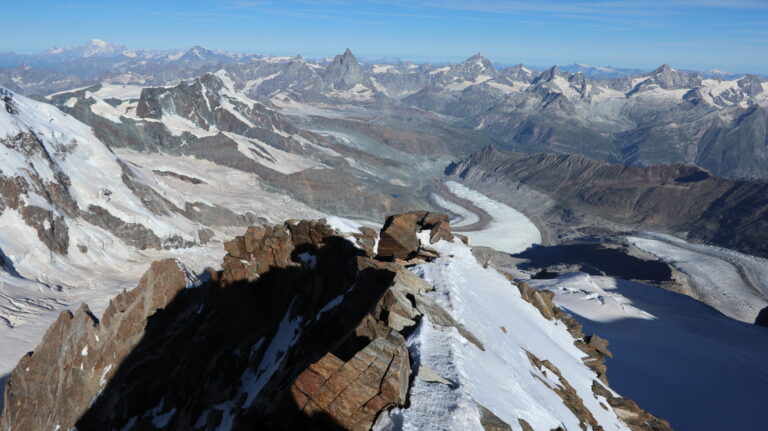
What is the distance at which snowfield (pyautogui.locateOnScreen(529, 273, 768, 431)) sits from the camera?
40312 mm

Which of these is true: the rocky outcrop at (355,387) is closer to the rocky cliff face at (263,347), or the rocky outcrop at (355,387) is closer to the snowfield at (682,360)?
the rocky cliff face at (263,347)

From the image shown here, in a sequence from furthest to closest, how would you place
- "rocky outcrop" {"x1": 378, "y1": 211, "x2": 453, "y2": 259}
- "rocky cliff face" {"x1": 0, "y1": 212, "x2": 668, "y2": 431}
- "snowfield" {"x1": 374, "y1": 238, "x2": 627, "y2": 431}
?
"rocky outcrop" {"x1": 378, "y1": 211, "x2": 453, "y2": 259}
"rocky cliff face" {"x1": 0, "y1": 212, "x2": 668, "y2": 431}
"snowfield" {"x1": 374, "y1": 238, "x2": 627, "y2": 431}

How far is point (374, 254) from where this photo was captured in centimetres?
3497

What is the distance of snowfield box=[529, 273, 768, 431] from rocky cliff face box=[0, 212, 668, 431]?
9.04 metres

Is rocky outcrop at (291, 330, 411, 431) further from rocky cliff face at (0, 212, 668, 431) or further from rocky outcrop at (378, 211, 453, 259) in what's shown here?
rocky outcrop at (378, 211, 453, 259)

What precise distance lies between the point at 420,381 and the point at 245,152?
184m

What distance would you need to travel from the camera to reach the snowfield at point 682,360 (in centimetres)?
4031

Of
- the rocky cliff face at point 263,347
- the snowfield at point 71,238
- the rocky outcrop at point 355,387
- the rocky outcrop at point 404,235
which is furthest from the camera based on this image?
the snowfield at point 71,238

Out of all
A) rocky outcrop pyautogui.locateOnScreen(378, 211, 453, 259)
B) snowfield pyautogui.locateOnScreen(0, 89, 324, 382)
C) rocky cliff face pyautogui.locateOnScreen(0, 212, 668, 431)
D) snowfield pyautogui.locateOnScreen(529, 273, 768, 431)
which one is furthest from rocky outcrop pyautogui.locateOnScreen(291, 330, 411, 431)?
snowfield pyautogui.locateOnScreen(0, 89, 324, 382)

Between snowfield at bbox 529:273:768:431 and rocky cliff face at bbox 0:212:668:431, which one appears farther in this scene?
snowfield at bbox 529:273:768:431

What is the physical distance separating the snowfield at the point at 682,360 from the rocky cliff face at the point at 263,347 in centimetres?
904

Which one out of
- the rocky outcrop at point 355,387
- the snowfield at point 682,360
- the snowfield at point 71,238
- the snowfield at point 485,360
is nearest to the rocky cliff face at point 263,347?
the rocky outcrop at point 355,387

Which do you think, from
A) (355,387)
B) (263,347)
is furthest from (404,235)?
(355,387)

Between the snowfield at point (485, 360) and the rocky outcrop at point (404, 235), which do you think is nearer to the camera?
the snowfield at point (485, 360)
